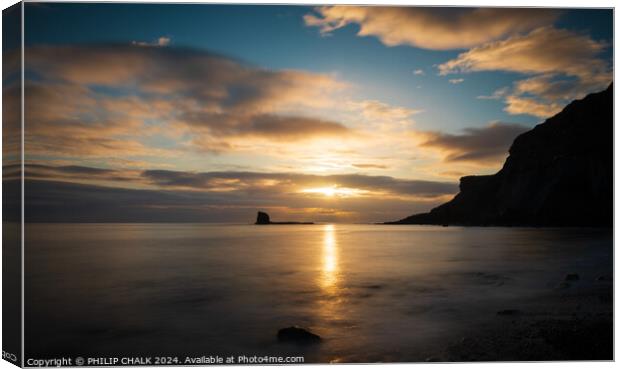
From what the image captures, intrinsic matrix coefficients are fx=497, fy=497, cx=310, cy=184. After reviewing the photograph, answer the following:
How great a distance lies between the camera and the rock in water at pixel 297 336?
8.15m

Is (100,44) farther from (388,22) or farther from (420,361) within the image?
(420,361)

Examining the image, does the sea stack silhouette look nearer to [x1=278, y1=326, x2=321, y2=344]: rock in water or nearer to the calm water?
the calm water

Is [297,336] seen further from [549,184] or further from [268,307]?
[549,184]

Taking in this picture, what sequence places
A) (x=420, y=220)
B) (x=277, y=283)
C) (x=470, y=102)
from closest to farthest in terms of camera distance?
(x=470, y=102)
(x=277, y=283)
(x=420, y=220)

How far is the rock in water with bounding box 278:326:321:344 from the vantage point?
815cm

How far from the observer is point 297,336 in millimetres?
8266

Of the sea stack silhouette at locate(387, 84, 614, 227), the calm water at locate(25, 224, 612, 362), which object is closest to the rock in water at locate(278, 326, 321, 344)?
the calm water at locate(25, 224, 612, 362)

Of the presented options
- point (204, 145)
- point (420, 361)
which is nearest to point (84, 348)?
point (204, 145)

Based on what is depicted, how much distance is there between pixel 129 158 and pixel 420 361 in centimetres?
650

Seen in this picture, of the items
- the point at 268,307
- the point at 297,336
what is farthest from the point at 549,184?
the point at 297,336

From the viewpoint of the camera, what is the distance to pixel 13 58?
730 centimetres

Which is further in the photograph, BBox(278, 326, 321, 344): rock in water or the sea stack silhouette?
the sea stack silhouette

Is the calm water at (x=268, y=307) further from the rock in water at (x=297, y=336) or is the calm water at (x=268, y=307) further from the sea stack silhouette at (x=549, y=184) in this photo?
the sea stack silhouette at (x=549, y=184)

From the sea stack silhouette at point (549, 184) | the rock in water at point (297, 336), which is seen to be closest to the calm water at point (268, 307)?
the rock in water at point (297, 336)
